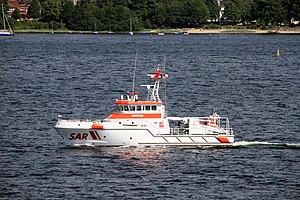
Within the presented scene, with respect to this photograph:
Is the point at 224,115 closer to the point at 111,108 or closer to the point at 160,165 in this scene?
the point at 111,108

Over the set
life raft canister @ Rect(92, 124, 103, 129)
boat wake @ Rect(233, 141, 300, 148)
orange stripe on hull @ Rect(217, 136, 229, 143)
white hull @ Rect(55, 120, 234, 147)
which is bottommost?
boat wake @ Rect(233, 141, 300, 148)

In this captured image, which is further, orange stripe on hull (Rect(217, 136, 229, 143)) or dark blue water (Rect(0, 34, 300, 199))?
orange stripe on hull (Rect(217, 136, 229, 143))

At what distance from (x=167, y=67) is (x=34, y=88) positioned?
4565cm

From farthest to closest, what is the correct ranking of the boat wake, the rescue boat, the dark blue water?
the boat wake, the rescue boat, the dark blue water

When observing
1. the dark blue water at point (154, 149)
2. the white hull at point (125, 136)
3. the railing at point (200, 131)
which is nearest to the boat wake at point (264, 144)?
the dark blue water at point (154, 149)

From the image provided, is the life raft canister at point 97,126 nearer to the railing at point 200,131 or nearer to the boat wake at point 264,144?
the railing at point 200,131

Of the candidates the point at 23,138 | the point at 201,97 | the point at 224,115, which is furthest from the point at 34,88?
the point at 23,138

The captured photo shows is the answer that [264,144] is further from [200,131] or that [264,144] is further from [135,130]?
[135,130]

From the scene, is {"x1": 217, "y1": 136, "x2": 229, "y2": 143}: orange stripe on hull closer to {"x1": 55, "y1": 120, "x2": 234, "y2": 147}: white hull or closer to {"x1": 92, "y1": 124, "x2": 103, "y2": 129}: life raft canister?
{"x1": 55, "y1": 120, "x2": 234, "y2": 147}: white hull

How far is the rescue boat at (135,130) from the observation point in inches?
2746

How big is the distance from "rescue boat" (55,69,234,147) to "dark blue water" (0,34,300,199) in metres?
0.82

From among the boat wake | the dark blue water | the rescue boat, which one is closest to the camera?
the dark blue water

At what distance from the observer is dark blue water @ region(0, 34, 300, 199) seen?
5897 cm

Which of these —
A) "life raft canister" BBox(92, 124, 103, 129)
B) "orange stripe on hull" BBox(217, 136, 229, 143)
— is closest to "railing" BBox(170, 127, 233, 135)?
"orange stripe on hull" BBox(217, 136, 229, 143)
